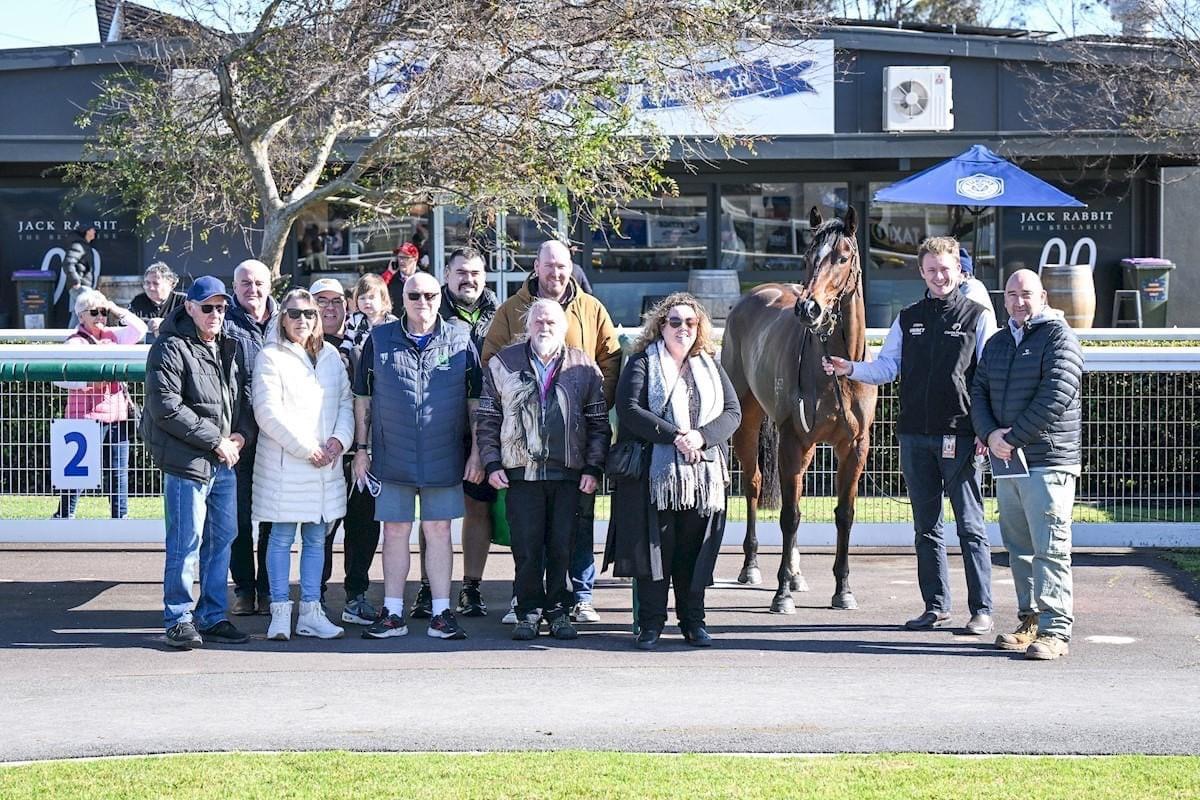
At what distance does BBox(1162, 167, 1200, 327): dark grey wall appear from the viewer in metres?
24.7

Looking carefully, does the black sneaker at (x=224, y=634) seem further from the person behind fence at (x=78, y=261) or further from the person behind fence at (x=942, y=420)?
the person behind fence at (x=78, y=261)

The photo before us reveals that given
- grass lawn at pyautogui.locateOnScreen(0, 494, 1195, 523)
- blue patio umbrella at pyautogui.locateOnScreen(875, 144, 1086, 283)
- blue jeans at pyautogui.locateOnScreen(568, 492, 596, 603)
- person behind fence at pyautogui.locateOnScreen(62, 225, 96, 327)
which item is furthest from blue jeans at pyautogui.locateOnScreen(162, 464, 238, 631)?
person behind fence at pyautogui.locateOnScreen(62, 225, 96, 327)

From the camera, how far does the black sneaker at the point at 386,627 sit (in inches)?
330

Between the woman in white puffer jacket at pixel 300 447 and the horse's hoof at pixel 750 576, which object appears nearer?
the woman in white puffer jacket at pixel 300 447

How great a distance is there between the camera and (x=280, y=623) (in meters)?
8.38

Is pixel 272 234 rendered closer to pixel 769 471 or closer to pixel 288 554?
pixel 769 471

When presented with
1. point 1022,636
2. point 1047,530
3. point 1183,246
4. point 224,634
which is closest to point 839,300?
point 1047,530

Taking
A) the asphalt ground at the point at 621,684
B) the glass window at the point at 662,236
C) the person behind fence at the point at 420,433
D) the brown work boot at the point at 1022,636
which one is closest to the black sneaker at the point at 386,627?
the person behind fence at the point at 420,433

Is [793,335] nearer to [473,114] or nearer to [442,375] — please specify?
[442,375]

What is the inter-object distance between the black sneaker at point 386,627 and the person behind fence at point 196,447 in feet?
2.21

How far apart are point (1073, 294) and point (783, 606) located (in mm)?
13605

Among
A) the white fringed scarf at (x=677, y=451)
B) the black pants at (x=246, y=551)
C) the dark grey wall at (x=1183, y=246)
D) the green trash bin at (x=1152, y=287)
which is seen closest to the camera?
the white fringed scarf at (x=677, y=451)

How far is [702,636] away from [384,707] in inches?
79.7

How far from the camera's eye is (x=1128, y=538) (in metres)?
11.0
